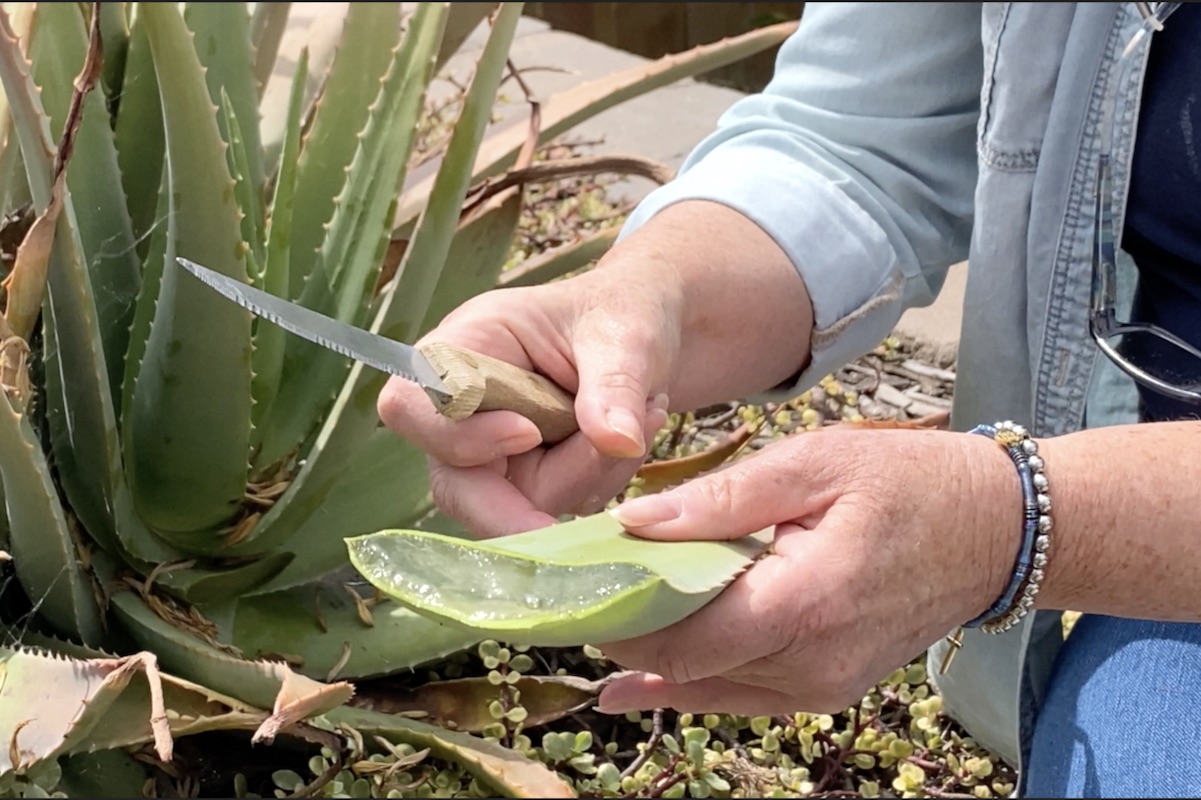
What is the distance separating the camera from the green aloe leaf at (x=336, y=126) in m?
1.12

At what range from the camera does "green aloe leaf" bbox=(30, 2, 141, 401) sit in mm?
955

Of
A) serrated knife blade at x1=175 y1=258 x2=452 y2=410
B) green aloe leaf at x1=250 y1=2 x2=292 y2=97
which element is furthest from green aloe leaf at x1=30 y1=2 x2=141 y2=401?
serrated knife blade at x1=175 y1=258 x2=452 y2=410

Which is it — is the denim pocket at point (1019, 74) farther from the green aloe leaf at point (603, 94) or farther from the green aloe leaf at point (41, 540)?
the green aloe leaf at point (41, 540)

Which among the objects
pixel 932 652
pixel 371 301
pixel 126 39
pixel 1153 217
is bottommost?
pixel 932 652

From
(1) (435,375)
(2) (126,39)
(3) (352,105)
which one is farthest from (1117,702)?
(2) (126,39)

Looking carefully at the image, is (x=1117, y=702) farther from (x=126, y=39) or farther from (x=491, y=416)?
(x=126, y=39)

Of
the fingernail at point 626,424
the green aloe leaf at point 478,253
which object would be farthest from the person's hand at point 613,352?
the green aloe leaf at point 478,253

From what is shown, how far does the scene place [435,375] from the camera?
625 mm

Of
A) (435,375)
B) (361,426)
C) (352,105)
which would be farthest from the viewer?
(352,105)

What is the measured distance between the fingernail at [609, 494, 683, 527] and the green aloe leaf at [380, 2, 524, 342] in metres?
0.47

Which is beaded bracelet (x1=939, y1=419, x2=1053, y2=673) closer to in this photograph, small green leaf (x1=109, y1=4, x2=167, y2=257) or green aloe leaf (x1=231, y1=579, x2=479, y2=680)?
green aloe leaf (x1=231, y1=579, x2=479, y2=680)

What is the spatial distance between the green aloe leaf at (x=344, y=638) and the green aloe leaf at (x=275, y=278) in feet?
0.52

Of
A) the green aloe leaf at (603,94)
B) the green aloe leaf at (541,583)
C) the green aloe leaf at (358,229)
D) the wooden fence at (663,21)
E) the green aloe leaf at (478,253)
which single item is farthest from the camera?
the wooden fence at (663,21)

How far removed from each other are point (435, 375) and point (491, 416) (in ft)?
0.18
